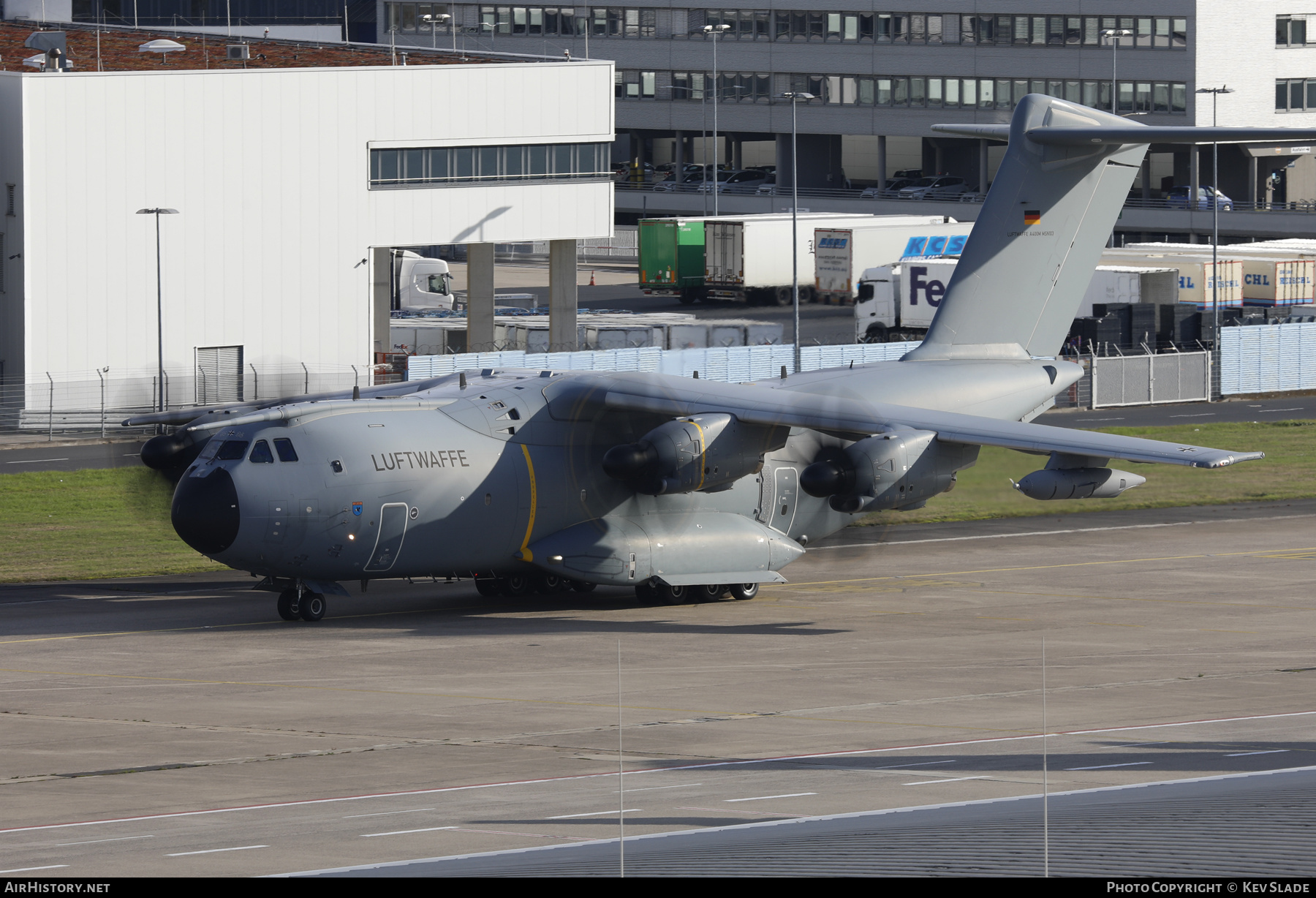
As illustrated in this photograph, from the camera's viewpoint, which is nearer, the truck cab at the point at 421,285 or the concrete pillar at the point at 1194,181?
the truck cab at the point at 421,285

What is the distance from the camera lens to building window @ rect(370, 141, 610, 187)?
227 feet

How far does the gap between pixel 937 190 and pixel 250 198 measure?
72873 mm

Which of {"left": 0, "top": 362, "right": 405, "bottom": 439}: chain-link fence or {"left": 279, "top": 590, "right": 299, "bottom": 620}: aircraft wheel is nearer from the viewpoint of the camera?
{"left": 279, "top": 590, "right": 299, "bottom": 620}: aircraft wheel

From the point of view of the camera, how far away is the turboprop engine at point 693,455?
32281 millimetres

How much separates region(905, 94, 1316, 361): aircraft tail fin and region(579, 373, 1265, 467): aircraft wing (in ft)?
17.0

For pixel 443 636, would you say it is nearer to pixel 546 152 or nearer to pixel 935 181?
pixel 546 152

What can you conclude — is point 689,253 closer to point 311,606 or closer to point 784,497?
point 784,497

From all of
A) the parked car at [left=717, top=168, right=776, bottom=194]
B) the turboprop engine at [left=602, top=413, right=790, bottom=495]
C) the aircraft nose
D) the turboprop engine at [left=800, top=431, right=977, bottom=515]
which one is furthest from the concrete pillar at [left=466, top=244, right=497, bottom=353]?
the parked car at [left=717, top=168, right=776, bottom=194]

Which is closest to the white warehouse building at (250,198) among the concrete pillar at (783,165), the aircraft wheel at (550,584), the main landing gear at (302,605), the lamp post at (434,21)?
the aircraft wheel at (550,584)

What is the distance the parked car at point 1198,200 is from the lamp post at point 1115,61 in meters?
7.07

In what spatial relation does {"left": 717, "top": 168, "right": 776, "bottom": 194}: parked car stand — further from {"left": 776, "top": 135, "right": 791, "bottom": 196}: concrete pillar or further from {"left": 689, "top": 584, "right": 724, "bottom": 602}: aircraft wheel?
{"left": 689, "top": 584, "right": 724, "bottom": 602}: aircraft wheel

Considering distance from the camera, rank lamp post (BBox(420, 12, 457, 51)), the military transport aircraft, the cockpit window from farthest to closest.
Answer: lamp post (BBox(420, 12, 457, 51)) → the cockpit window → the military transport aircraft

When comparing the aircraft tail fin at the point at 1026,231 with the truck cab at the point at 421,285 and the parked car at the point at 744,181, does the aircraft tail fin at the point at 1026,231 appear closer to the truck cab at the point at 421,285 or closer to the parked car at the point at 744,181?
the truck cab at the point at 421,285

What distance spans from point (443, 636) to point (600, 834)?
1549 centimetres
